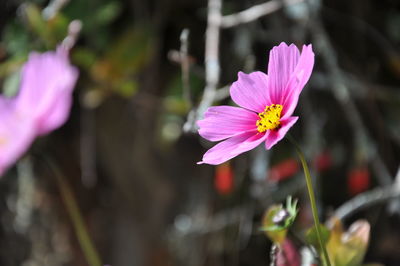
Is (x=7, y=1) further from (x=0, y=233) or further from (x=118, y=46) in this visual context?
(x=0, y=233)

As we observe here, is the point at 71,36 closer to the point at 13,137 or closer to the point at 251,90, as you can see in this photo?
the point at 13,137

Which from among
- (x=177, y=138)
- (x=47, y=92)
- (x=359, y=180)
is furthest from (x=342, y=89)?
(x=47, y=92)

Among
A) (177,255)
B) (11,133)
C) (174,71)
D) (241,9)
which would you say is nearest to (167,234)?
(177,255)

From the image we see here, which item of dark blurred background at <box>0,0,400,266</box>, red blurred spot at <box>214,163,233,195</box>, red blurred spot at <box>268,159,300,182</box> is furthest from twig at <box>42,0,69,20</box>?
red blurred spot at <box>268,159,300,182</box>

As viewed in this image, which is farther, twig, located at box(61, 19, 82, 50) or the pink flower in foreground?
twig, located at box(61, 19, 82, 50)

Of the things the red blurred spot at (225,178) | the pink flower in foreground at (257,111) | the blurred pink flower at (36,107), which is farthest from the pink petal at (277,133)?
the red blurred spot at (225,178)

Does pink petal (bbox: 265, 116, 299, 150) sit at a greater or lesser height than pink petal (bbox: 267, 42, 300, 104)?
lesser

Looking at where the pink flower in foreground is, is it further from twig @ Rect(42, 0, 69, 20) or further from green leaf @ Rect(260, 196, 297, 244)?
twig @ Rect(42, 0, 69, 20)
